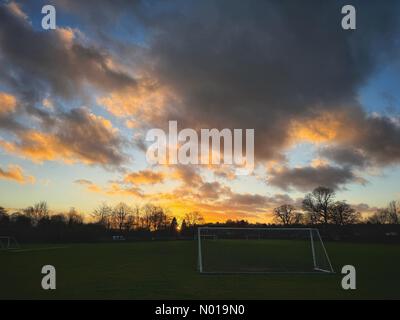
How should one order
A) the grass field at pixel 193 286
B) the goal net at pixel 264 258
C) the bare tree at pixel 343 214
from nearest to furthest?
1. the grass field at pixel 193 286
2. the goal net at pixel 264 258
3. the bare tree at pixel 343 214

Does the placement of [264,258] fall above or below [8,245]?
above

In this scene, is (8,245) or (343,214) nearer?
(8,245)

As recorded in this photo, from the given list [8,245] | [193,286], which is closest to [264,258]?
[193,286]

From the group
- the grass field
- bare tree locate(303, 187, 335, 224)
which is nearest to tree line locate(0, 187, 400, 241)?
bare tree locate(303, 187, 335, 224)

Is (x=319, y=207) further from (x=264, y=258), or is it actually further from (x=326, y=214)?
(x=264, y=258)

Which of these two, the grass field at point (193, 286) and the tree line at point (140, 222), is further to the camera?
the tree line at point (140, 222)

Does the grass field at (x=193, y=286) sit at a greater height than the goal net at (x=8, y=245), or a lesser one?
greater

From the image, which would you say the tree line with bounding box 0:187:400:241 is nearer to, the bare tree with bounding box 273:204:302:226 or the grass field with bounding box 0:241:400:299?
the bare tree with bounding box 273:204:302:226

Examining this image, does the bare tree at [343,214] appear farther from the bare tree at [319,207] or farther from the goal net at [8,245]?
the goal net at [8,245]

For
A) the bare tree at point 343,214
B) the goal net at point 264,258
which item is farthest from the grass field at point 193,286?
the bare tree at point 343,214

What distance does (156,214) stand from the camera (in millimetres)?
132000
